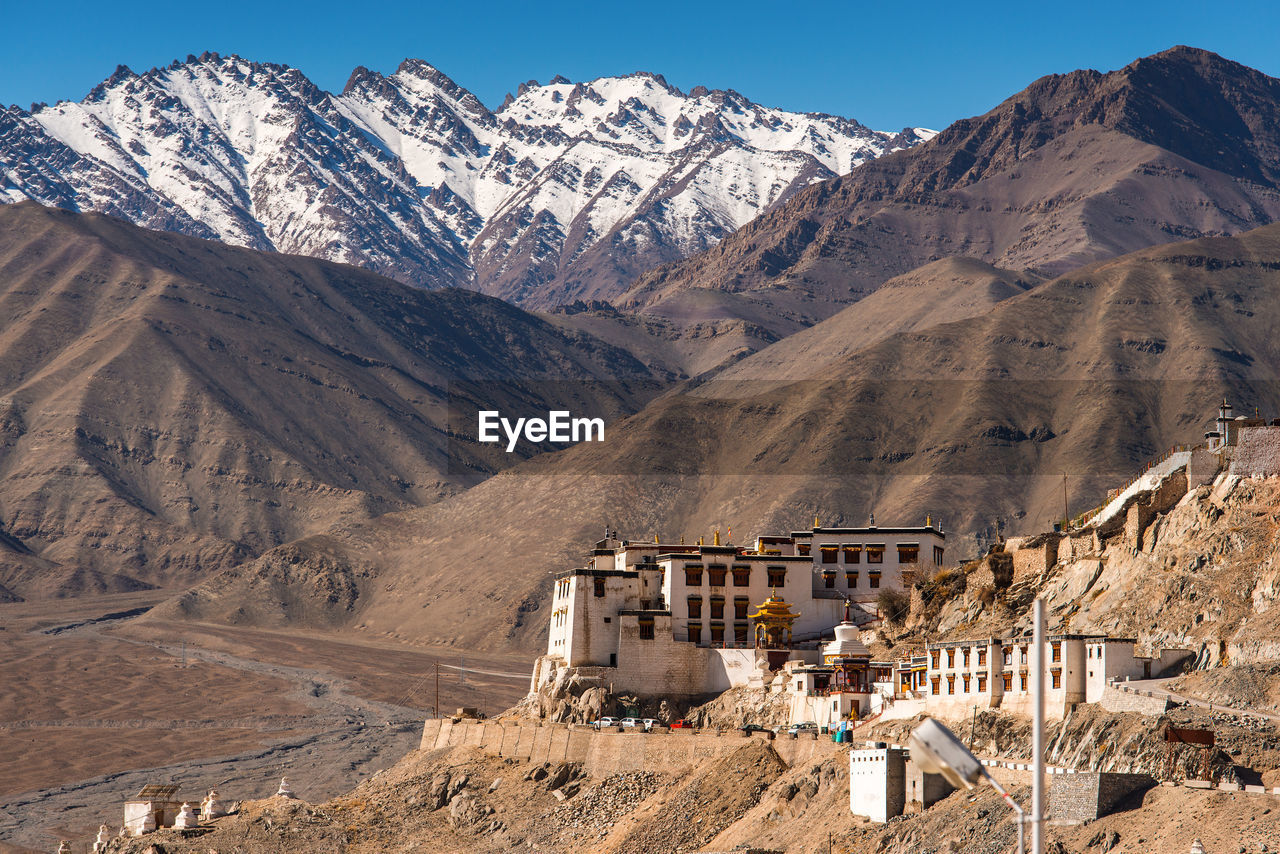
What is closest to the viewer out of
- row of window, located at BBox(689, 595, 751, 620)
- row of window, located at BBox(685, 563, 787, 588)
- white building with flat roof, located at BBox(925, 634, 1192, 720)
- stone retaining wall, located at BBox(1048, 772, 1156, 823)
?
stone retaining wall, located at BBox(1048, 772, 1156, 823)

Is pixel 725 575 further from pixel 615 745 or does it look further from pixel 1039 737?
pixel 1039 737

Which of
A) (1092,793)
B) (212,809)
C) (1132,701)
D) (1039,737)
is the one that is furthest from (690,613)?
(1039,737)

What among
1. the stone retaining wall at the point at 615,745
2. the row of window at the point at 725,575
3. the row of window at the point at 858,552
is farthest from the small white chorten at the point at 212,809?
the row of window at the point at 858,552

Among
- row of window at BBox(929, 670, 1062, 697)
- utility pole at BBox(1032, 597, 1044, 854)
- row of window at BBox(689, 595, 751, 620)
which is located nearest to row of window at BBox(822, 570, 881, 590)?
row of window at BBox(689, 595, 751, 620)

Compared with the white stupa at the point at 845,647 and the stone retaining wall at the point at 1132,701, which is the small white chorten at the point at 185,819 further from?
the stone retaining wall at the point at 1132,701

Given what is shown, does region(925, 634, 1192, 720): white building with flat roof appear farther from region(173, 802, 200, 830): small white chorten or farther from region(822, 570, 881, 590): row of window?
region(173, 802, 200, 830): small white chorten
